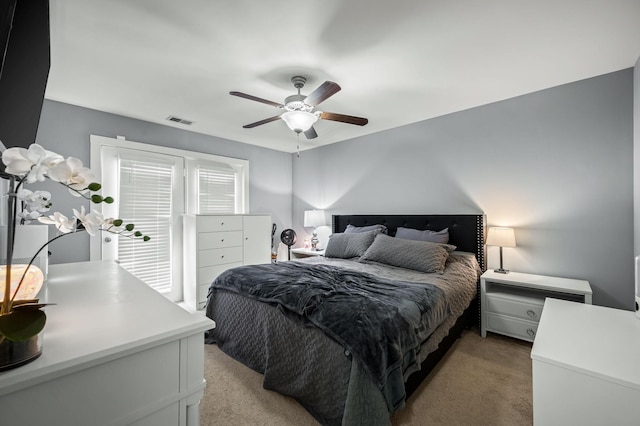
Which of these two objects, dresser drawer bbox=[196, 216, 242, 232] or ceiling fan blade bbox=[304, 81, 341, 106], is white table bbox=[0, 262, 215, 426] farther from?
dresser drawer bbox=[196, 216, 242, 232]

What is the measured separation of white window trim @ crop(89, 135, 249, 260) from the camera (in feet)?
10.4

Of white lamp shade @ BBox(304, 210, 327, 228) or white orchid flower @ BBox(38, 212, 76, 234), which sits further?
white lamp shade @ BBox(304, 210, 327, 228)

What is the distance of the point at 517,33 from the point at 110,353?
8.75ft

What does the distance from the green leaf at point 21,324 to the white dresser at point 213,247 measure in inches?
124

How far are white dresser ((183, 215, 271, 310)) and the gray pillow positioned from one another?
1.31m

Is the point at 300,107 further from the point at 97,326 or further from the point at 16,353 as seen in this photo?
the point at 16,353

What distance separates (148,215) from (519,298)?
4243 mm

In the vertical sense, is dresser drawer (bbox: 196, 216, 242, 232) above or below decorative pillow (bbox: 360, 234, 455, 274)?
above

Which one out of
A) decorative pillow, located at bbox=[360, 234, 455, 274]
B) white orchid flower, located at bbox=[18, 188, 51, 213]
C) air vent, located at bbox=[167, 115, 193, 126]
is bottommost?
decorative pillow, located at bbox=[360, 234, 455, 274]

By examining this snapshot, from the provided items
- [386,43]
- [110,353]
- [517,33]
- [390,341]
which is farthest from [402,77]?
[110,353]

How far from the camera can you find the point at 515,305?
257cm

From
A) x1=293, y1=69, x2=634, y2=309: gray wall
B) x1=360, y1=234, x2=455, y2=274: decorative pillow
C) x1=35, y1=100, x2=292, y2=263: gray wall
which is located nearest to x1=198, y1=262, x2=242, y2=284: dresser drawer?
x1=35, y1=100, x2=292, y2=263: gray wall

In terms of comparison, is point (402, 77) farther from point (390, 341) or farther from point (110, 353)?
point (110, 353)

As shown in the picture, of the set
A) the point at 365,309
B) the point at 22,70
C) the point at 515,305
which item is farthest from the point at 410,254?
the point at 22,70
